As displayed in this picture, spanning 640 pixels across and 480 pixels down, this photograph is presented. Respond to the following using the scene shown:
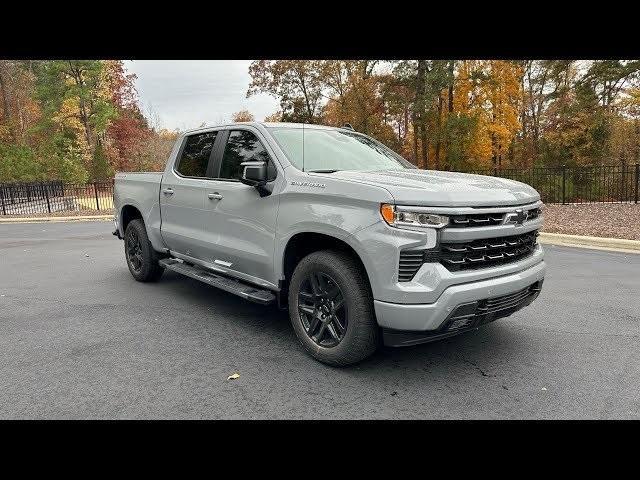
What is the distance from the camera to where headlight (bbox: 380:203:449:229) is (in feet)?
10.2

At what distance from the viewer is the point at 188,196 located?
5.15 m

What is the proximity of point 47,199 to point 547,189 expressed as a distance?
68.7ft

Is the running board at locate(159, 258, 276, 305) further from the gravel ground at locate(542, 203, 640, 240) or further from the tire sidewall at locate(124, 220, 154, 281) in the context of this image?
the gravel ground at locate(542, 203, 640, 240)

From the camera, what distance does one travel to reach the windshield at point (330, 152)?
417 centimetres

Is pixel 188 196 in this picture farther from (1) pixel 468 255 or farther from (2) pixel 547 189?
(2) pixel 547 189

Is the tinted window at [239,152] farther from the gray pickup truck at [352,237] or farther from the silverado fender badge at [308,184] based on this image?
the silverado fender badge at [308,184]

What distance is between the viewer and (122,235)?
6742 millimetres

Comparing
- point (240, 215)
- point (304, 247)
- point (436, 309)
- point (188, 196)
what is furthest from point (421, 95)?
point (436, 309)

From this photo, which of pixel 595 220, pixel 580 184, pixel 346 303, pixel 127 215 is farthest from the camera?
pixel 580 184

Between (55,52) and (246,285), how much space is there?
2.50m

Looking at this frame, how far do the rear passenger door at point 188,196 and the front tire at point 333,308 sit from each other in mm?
1629

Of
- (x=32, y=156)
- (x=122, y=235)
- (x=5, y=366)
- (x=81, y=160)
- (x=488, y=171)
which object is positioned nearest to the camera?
(x=5, y=366)
